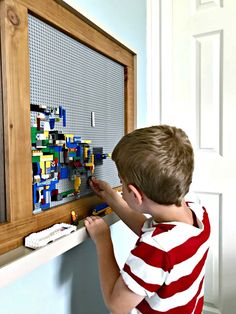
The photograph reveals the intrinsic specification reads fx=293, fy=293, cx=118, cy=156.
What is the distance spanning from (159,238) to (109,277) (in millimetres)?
147

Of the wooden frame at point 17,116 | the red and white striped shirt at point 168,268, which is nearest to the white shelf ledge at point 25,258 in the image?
the wooden frame at point 17,116

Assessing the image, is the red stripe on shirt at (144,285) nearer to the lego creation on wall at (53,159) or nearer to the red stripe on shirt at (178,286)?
the red stripe on shirt at (178,286)

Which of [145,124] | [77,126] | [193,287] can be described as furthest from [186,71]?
[193,287]

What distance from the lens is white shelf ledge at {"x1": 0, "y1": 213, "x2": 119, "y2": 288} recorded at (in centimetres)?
45

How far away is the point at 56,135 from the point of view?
0.63 meters

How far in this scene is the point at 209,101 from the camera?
119cm

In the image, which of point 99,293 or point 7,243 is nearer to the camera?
point 7,243

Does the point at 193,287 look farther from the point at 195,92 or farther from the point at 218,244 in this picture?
the point at 195,92

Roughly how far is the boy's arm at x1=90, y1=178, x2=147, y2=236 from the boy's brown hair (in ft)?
0.65

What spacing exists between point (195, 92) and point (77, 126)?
68cm

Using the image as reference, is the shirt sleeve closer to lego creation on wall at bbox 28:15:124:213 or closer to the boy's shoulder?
the boy's shoulder

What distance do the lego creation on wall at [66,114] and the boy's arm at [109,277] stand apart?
0.10 metres

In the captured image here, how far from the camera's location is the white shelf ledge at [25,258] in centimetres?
45

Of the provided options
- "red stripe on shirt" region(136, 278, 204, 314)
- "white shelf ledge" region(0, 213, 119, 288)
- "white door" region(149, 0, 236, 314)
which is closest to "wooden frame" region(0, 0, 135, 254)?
"white shelf ledge" region(0, 213, 119, 288)
